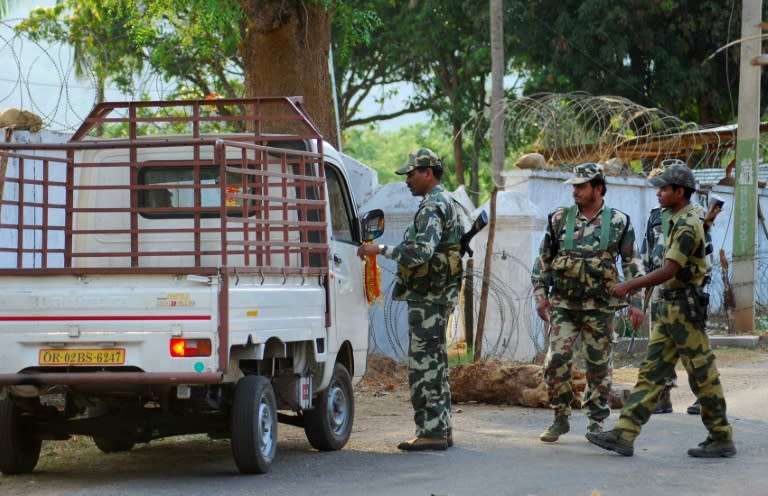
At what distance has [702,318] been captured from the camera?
7.60m

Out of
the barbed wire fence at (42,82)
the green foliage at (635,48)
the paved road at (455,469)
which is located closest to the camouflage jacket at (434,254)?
the paved road at (455,469)

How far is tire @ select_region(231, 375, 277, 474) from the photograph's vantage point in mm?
6910

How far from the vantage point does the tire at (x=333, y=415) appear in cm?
821

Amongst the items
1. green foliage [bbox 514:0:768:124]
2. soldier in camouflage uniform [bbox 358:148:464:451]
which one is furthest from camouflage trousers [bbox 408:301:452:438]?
green foliage [bbox 514:0:768:124]

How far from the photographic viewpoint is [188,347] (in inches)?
256

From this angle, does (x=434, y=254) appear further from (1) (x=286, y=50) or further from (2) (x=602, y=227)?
(1) (x=286, y=50)

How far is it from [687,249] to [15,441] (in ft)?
13.2

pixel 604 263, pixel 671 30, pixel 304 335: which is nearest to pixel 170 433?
pixel 304 335

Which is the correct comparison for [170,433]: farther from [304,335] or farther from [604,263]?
[604,263]

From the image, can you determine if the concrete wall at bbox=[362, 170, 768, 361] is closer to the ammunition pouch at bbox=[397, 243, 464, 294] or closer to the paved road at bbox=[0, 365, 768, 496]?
the paved road at bbox=[0, 365, 768, 496]

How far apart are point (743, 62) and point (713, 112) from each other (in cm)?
1173

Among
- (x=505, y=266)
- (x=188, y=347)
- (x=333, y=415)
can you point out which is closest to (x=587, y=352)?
(x=333, y=415)

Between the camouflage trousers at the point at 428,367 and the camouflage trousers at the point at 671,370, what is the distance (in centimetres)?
119

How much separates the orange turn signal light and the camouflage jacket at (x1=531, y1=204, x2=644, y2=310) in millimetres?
2586
